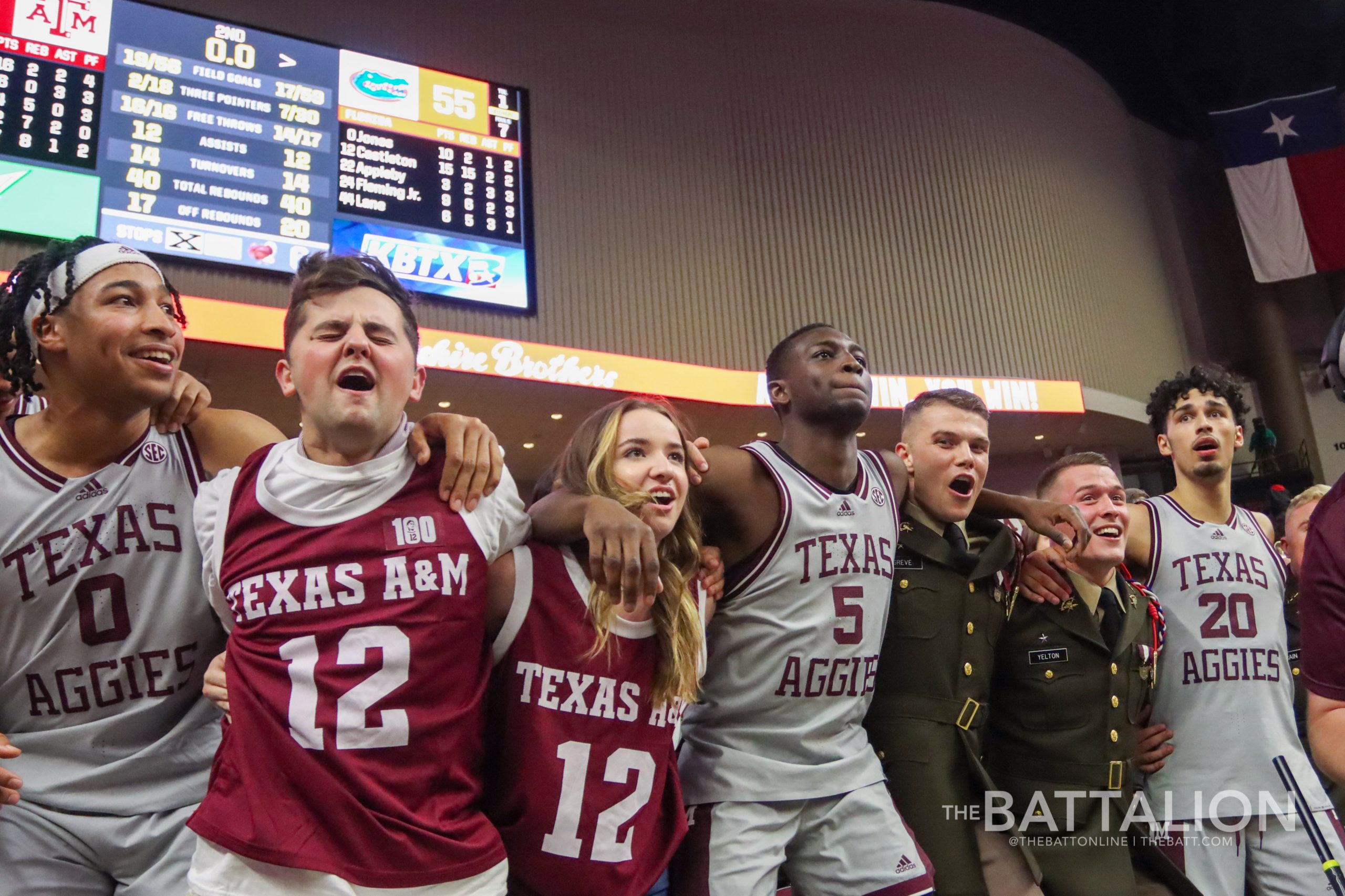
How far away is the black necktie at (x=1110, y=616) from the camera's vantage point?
3027 mm

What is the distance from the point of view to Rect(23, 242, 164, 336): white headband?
2195mm

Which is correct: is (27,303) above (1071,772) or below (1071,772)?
above

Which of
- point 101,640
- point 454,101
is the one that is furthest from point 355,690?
point 454,101

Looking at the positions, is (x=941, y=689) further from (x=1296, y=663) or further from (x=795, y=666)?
(x=1296, y=663)

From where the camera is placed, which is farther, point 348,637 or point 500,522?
point 500,522

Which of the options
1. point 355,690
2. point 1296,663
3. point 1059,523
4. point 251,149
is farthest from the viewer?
point 251,149

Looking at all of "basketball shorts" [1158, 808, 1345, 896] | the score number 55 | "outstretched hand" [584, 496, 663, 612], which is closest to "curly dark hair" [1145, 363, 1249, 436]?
"basketball shorts" [1158, 808, 1345, 896]

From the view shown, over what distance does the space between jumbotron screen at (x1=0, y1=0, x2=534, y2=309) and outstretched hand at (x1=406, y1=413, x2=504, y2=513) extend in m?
5.74

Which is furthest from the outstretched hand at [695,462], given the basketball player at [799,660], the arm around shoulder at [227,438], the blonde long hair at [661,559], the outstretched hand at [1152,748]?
the outstretched hand at [1152,748]

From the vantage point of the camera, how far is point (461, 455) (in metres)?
1.97

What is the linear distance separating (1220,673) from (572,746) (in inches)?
99.0

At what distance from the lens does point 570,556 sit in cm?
217

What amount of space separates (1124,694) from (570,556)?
2.02 m

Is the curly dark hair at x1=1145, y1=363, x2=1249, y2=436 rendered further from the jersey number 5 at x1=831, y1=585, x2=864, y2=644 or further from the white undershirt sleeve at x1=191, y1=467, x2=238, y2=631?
the white undershirt sleeve at x1=191, y1=467, x2=238, y2=631
